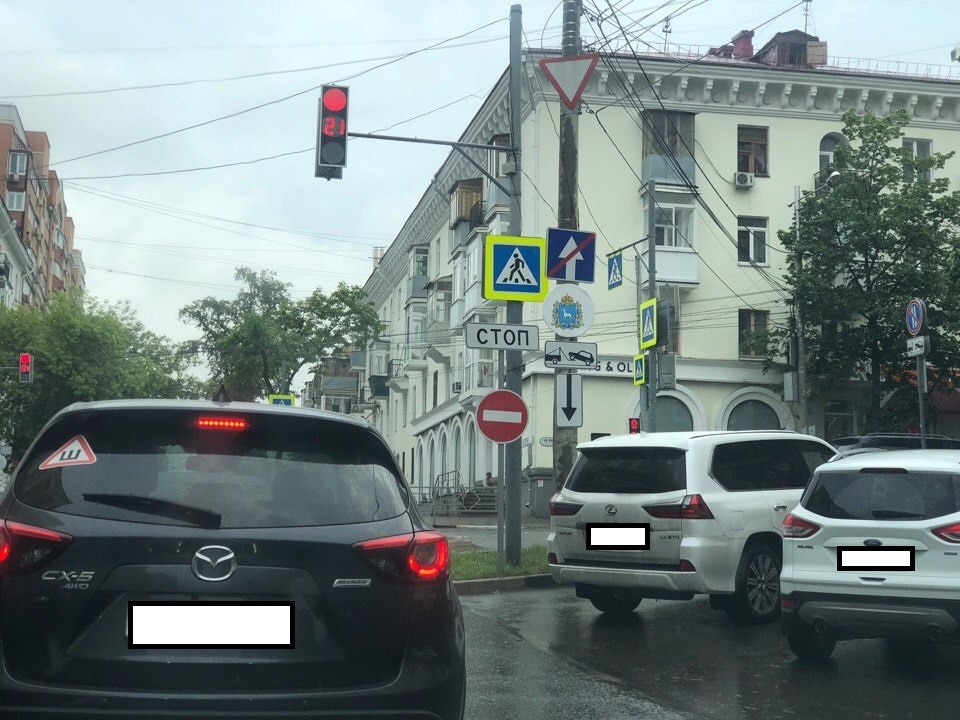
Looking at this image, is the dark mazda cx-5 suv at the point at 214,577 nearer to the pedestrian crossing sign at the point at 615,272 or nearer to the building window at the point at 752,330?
the pedestrian crossing sign at the point at 615,272

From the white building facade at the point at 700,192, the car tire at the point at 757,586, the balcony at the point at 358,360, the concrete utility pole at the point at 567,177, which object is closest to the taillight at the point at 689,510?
the car tire at the point at 757,586

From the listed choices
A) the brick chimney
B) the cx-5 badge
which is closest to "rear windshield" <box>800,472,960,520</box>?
the cx-5 badge

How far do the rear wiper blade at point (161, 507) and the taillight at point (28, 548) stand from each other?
0.58ft

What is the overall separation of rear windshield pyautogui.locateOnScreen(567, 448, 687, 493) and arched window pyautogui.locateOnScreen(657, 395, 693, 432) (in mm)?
29160

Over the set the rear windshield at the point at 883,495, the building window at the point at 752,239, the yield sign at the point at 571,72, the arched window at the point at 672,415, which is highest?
the building window at the point at 752,239

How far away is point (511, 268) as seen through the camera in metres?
15.0

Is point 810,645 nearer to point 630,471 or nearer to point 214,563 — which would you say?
point 630,471

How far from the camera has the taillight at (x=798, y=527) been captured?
8.58m

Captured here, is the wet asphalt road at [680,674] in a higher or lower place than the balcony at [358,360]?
lower

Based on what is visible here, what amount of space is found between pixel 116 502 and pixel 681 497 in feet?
24.0

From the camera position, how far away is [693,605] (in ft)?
41.2

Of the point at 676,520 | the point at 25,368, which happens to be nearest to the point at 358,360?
the point at 25,368

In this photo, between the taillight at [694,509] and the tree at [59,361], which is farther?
the tree at [59,361]

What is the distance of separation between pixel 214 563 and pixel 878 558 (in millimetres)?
5644
